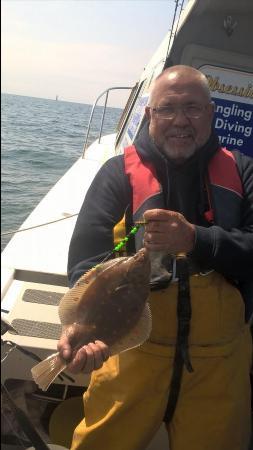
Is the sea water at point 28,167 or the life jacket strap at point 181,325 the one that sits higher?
the life jacket strap at point 181,325

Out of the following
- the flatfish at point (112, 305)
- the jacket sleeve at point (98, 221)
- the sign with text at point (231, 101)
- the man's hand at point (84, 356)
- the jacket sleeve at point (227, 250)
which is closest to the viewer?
the man's hand at point (84, 356)

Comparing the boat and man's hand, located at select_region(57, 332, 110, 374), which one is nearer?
man's hand, located at select_region(57, 332, 110, 374)

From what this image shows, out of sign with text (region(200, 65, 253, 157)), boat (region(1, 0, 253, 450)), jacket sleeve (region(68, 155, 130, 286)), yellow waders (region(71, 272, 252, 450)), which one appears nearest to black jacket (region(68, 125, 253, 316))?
jacket sleeve (region(68, 155, 130, 286))

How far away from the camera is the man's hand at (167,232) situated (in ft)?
6.02

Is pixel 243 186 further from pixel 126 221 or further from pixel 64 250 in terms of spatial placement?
pixel 64 250

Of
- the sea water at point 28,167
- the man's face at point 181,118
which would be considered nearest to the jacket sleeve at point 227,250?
the man's face at point 181,118

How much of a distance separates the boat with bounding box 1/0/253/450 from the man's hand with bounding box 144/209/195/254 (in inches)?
44.7

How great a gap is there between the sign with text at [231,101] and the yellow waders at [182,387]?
6.85 ft

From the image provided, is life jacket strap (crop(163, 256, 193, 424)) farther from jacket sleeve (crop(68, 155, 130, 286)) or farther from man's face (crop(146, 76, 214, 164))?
man's face (crop(146, 76, 214, 164))

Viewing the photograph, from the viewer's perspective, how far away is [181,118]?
2068 millimetres

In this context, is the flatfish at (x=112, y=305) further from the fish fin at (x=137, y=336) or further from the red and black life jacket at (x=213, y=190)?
the red and black life jacket at (x=213, y=190)

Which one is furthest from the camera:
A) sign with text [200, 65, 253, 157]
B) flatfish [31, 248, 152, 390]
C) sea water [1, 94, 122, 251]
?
sea water [1, 94, 122, 251]

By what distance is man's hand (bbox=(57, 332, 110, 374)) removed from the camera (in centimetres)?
174

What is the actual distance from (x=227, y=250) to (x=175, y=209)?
0.36 metres
